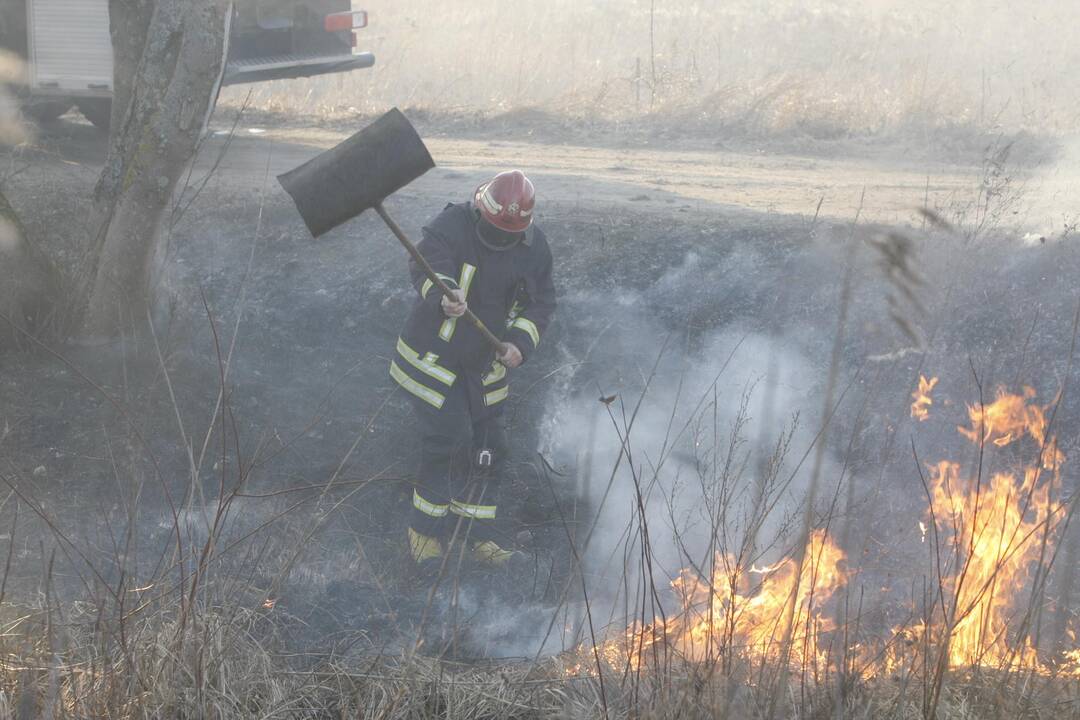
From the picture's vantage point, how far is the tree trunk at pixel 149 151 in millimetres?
6020

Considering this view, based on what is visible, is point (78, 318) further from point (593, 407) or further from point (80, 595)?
point (593, 407)

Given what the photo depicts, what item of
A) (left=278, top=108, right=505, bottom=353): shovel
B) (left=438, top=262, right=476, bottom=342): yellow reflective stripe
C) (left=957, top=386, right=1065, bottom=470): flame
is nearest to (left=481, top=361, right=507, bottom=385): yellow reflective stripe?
(left=438, top=262, right=476, bottom=342): yellow reflective stripe

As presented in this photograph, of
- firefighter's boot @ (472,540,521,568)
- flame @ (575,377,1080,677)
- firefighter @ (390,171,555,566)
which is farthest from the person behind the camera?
firefighter's boot @ (472,540,521,568)

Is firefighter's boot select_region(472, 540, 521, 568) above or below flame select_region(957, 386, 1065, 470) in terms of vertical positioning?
below

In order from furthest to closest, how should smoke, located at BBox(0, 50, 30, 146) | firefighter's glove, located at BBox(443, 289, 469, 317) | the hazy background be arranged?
the hazy background → smoke, located at BBox(0, 50, 30, 146) → firefighter's glove, located at BBox(443, 289, 469, 317)

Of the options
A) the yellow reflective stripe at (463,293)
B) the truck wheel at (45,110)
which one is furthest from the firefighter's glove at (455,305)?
the truck wheel at (45,110)

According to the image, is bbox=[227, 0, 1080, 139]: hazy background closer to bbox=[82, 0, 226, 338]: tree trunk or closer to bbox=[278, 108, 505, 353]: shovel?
bbox=[82, 0, 226, 338]: tree trunk

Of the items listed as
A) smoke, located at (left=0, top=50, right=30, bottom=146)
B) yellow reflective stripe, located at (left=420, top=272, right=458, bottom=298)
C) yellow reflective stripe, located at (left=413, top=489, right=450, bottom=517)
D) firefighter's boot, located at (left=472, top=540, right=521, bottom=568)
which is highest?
smoke, located at (left=0, top=50, right=30, bottom=146)

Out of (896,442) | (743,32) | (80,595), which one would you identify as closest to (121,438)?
(80,595)

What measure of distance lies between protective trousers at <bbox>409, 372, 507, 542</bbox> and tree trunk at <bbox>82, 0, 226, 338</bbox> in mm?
2106

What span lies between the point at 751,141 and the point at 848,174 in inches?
71.7

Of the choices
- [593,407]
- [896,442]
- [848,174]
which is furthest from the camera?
[848,174]

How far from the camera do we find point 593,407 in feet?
19.6

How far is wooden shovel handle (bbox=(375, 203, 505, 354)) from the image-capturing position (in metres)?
4.20
